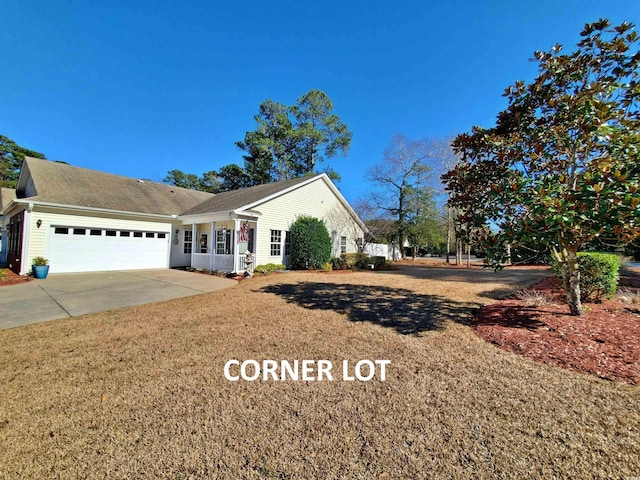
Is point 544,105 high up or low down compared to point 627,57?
down

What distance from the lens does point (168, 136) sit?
74.8ft

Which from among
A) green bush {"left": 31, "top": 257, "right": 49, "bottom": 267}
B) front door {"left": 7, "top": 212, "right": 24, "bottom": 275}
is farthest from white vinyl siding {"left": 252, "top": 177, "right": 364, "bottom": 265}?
front door {"left": 7, "top": 212, "right": 24, "bottom": 275}

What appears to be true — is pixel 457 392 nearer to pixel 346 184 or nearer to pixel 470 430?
pixel 470 430

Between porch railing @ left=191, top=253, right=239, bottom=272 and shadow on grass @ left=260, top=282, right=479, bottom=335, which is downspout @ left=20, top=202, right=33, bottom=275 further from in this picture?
shadow on grass @ left=260, top=282, right=479, bottom=335

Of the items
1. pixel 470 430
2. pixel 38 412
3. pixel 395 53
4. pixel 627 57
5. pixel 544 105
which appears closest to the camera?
pixel 470 430

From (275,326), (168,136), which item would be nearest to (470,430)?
(275,326)

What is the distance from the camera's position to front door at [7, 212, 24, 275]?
38.2 ft

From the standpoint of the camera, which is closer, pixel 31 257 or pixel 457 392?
pixel 457 392

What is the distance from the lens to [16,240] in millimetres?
12844

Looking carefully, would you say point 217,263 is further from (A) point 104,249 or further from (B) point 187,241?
(A) point 104,249

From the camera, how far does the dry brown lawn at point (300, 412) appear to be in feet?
6.33

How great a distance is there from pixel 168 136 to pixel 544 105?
25.7 meters

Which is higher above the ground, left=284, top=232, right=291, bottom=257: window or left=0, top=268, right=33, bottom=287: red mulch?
left=284, top=232, right=291, bottom=257: window

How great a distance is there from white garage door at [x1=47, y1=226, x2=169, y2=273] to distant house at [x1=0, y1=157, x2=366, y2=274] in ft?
0.11
